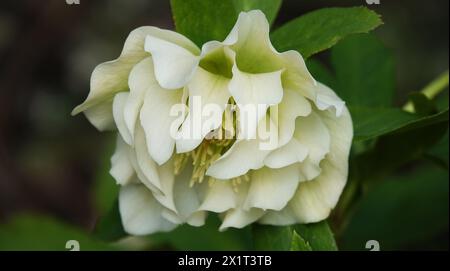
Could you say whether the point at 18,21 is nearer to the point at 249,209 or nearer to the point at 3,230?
the point at 3,230

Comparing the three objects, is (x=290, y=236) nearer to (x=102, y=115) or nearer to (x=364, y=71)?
(x=102, y=115)

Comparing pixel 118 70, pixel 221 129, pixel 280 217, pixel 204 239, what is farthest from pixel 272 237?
pixel 204 239

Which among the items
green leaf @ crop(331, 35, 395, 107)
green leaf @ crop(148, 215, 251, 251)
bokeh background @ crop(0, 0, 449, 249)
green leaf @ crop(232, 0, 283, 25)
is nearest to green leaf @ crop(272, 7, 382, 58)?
green leaf @ crop(232, 0, 283, 25)

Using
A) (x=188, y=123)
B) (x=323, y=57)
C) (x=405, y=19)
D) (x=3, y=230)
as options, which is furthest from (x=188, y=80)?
(x=405, y=19)

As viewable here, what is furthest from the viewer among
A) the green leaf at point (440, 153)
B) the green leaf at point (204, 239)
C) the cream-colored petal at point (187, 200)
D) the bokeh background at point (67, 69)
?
the bokeh background at point (67, 69)

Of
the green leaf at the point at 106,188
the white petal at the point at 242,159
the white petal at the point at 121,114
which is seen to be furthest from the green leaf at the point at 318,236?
the green leaf at the point at 106,188

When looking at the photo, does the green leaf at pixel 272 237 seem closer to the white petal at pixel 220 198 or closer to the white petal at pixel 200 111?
the white petal at pixel 220 198
